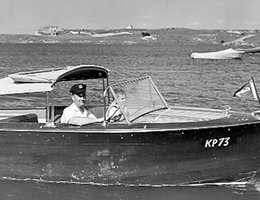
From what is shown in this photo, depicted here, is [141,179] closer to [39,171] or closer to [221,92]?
[39,171]

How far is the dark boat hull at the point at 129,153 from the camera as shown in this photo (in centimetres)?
1075

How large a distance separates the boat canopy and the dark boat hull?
68 cm

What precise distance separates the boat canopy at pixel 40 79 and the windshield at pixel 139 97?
2.55 feet

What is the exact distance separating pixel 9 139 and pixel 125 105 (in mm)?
2266

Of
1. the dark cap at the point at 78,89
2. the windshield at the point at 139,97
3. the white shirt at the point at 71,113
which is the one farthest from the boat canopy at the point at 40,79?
the windshield at the point at 139,97

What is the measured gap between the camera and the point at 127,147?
10.8 metres

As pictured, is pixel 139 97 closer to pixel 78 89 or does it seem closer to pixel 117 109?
pixel 117 109

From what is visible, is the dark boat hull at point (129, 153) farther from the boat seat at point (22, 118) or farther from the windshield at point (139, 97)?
the windshield at point (139, 97)

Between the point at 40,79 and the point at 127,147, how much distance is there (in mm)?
2113

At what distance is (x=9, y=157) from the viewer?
37.1ft

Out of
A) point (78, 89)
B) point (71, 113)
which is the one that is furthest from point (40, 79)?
point (71, 113)

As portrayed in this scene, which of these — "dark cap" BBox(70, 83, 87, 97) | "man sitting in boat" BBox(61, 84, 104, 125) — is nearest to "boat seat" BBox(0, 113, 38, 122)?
"man sitting in boat" BBox(61, 84, 104, 125)

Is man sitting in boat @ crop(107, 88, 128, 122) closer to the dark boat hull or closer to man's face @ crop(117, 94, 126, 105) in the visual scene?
man's face @ crop(117, 94, 126, 105)

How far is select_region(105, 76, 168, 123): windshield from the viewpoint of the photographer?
456 inches
